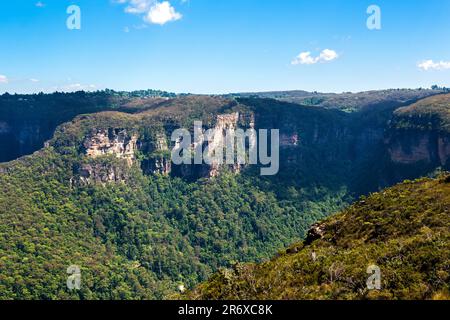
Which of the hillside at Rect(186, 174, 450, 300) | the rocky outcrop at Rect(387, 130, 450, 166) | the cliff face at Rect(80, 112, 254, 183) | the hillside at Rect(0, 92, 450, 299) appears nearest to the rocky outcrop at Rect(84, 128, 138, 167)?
the cliff face at Rect(80, 112, 254, 183)

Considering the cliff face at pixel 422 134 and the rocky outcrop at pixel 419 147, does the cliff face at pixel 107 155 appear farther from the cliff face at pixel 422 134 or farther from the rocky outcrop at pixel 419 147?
the cliff face at pixel 422 134

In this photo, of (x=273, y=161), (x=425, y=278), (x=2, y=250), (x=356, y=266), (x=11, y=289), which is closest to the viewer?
(x=425, y=278)

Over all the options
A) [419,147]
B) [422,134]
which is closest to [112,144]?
[419,147]

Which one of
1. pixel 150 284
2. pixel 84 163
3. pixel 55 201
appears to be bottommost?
pixel 150 284

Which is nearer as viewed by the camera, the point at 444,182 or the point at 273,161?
the point at 444,182

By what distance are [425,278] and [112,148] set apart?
122m

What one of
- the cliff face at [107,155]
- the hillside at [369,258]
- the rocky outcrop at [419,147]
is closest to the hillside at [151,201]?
the cliff face at [107,155]

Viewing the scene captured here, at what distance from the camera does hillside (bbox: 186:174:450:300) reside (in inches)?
1034

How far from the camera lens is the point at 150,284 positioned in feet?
341

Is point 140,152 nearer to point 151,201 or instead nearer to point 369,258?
point 151,201

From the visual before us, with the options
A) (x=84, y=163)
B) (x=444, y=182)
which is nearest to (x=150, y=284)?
(x=84, y=163)

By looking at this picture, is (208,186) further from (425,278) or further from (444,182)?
(425,278)

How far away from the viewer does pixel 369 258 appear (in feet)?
100

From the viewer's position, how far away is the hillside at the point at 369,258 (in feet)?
86.2
